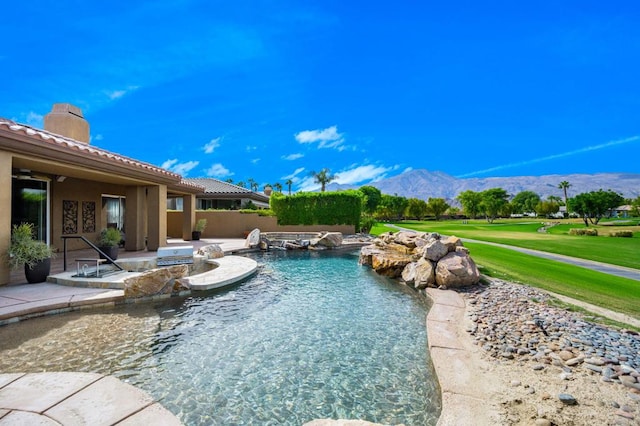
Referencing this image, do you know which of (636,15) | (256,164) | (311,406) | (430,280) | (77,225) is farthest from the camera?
(256,164)

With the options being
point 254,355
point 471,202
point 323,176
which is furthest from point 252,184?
point 254,355

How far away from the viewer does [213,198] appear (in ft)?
93.7

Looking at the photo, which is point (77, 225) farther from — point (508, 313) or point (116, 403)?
point (508, 313)

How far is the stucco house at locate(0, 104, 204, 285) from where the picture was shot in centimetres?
684

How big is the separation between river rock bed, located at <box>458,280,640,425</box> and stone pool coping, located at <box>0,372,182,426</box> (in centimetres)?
335

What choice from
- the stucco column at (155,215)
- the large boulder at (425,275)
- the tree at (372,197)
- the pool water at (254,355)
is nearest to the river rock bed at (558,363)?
the pool water at (254,355)

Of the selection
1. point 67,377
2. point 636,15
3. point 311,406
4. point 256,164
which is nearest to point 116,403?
point 67,377

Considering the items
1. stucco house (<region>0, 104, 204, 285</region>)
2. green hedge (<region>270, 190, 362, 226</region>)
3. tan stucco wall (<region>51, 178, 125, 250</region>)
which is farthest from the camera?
green hedge (<region>270, 190, 362, 226</region>)

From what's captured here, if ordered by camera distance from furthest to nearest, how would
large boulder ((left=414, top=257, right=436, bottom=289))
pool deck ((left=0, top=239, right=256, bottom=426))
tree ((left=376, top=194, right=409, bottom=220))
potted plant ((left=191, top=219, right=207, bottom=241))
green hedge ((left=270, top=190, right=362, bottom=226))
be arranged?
1. tree ((left=376, top=194, right=409, bottom=220))
2. green hedge ((left=270, top=190, right=362, bottom=226))
3. potted plant ((left=191, top=219, right=207, bottom=241))
4. large boulder ((left=414, top=257, right=436, bottom=289))
5. pool deck ((left=0, top=239, right=256, bottom=426))

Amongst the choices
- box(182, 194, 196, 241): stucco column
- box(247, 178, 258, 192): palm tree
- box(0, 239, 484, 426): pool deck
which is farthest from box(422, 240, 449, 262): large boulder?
box(247, 178, 258, 192): palm tree

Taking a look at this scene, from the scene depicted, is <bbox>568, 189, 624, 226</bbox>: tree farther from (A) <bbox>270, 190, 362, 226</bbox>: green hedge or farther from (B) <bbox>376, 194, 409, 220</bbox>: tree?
(A) <bbox>270, 190, 362, 226</bbox>: green hedge

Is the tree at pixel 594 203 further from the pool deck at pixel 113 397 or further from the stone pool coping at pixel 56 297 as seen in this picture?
the stone pool coping at pixel 56 297

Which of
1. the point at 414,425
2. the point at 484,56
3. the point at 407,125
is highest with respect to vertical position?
the point at 407,125

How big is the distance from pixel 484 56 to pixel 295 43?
21.8m
